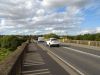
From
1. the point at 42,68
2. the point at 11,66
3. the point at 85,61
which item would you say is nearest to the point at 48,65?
the point at 42,68

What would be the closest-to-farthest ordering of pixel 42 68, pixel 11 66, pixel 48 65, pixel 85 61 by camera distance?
pixel 11 66 → pixel 42 68 → pixel 48 65 → pixel 85 61

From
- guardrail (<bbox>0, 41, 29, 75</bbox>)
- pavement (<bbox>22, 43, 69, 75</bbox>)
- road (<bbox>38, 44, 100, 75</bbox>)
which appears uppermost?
guardrail (<bbox>0, 41, 29, 75</bbox>)

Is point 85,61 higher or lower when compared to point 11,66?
lower

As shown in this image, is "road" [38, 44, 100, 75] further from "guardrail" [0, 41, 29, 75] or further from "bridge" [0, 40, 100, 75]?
"guardrail" [0, 41, 29, 75]

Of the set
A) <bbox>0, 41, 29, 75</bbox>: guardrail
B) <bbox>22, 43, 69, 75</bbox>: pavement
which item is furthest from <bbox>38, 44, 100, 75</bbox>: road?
<bbox>0, 41, 29, 75</bbox>: guardrail

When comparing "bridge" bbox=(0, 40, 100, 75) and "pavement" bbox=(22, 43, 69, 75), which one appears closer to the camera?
"bridge" bbox=(0, 40, 100, 75)

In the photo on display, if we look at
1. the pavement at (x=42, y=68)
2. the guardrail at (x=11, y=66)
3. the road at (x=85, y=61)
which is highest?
the guardrail at (x=11, y=66)

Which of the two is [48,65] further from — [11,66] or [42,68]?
[11,66]

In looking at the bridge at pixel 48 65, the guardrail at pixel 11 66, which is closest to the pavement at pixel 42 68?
the bridge at pixel 48 65

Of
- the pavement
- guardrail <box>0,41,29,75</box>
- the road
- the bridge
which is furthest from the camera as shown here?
the road

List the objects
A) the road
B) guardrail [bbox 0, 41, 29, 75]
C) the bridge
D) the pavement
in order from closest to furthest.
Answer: guardrail [bbox 0, 41, 29, 75], the bridge, the pavement, the road

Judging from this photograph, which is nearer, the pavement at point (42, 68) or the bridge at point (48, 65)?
the bridge at point (48, 65)

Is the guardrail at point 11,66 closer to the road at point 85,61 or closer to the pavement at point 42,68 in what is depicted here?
the pavement at point 42,68

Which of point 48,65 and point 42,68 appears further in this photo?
point 48,65
